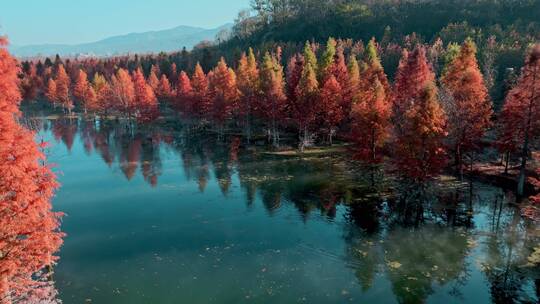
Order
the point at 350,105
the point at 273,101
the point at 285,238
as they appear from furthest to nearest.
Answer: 1. the point at 273,101
2. the point at 350,105
3. the point at 285,238

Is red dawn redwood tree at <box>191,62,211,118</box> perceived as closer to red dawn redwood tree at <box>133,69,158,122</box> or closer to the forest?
the forest

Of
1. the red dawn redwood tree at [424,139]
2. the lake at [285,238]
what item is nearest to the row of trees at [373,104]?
the red dawn redwood tree at [424,139]

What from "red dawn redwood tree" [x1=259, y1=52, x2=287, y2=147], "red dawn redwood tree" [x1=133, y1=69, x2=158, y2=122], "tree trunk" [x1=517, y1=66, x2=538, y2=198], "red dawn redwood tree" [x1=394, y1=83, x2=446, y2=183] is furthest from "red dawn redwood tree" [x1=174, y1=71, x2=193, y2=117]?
"tree trunk" [x1=517, y1=66, x2=538, y2=198]

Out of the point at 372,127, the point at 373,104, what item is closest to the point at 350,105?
the point at 373,104

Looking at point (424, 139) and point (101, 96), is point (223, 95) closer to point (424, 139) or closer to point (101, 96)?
point (101, 96)

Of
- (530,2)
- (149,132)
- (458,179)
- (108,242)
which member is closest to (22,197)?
(108,242)

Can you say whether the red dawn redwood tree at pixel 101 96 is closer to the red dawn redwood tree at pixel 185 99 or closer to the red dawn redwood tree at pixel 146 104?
the red dawn redwood tree at pixel 146 104
